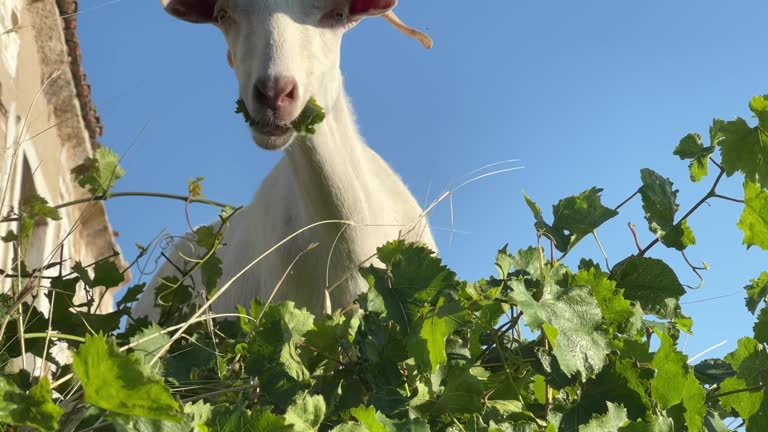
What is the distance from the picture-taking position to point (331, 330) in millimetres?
1538

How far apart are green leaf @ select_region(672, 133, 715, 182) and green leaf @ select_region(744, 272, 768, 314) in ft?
0.89

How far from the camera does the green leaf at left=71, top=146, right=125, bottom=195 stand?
2184 mm

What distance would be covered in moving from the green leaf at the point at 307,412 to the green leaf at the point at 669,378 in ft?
1.89

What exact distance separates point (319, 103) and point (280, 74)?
0.46 m

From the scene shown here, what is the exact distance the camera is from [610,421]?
1375mm

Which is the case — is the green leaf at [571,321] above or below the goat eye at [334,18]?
below

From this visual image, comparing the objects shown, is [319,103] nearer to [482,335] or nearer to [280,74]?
[280,74]

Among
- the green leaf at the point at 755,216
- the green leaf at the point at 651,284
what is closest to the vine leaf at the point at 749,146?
the green leaf at the point at 755,216

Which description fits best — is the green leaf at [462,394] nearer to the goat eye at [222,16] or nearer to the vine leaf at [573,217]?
the vine leaf at [573,217]

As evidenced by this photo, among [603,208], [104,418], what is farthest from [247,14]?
[104,418]

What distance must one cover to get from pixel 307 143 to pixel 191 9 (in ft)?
2.59

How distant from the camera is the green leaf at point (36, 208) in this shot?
85.8 inches

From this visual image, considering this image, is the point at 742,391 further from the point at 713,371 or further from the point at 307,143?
the point at 307,143

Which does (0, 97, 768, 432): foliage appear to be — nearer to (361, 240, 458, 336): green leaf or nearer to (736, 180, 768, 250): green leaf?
(361, 240, 458, 336): green leaf
